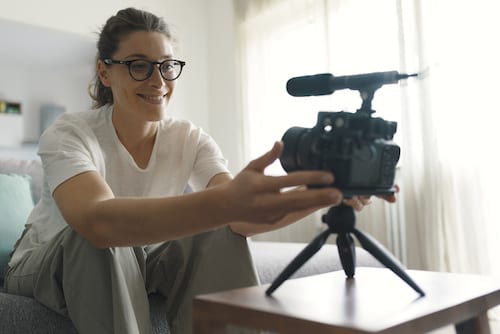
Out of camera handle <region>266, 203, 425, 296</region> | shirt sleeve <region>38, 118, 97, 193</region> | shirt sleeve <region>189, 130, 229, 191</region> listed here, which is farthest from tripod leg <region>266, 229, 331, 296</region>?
shirt sleeve <region>189, 130, 229, 191</region>

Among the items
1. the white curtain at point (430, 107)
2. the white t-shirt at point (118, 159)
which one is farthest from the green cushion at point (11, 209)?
the white curtain at point (430, 107)

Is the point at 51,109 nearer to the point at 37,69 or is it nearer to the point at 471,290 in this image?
the point at 37,69

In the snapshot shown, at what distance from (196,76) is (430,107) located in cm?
184

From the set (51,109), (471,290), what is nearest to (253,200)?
(471,290)

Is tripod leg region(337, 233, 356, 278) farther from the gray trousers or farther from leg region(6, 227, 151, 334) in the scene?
leg region(6, 227, 151, 334)

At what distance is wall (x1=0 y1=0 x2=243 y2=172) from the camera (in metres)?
3.47

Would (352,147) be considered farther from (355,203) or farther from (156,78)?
(156,78)

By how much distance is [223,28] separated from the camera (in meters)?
3.69

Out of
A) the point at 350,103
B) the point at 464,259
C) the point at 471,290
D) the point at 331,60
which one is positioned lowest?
the point at 464,259

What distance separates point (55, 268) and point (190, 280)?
0.86ft

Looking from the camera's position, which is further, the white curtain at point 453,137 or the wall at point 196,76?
the wall at point 196,76

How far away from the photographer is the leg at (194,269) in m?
1.01

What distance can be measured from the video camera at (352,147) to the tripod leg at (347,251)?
132 millimetres

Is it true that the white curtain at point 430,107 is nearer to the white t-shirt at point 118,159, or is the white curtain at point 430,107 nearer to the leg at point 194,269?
the white t-shirt at point 118,159
